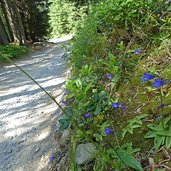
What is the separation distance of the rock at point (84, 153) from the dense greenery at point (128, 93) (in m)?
0.05

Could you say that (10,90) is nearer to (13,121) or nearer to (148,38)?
(13,121)

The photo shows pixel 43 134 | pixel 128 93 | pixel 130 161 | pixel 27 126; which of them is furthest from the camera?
pixel 27 126

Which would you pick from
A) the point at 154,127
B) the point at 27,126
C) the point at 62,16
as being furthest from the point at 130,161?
the point at 62,16

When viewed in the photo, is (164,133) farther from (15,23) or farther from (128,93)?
(15,23)

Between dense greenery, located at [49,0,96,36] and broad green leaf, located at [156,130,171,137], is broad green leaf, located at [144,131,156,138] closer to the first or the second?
broad green leaf, located at [156,130,171,137]

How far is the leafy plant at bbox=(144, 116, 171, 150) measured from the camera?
177 centimetres

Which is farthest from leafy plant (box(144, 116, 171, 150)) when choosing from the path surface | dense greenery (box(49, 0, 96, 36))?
dense greenery (box(49, 0, 96, 36))

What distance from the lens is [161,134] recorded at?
181cm

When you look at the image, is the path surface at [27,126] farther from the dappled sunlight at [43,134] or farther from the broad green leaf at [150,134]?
the broad green leaf at [150,134]

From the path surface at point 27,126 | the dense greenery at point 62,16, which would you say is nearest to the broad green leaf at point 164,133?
the path surface at point 27,126

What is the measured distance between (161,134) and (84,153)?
2.48 feet

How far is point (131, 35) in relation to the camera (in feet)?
12.3

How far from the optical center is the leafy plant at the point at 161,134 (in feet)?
5.80

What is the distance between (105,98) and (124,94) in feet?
0.74
